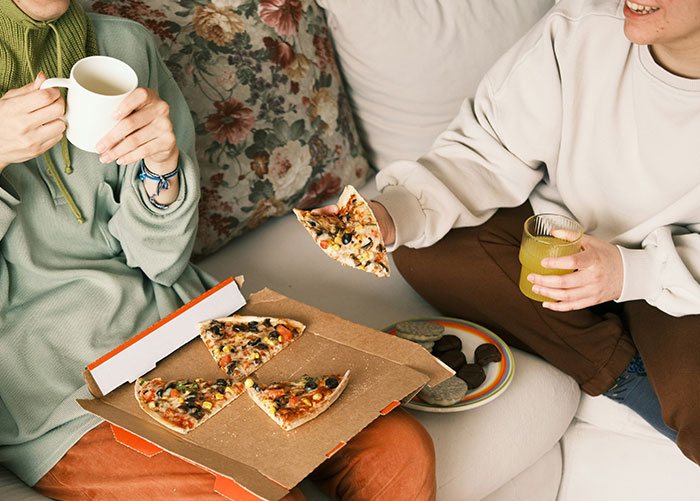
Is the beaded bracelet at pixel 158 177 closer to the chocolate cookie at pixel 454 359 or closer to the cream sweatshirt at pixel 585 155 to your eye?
the cream sweatshirt at pixel 585 155

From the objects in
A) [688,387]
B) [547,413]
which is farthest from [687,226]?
[547,413]

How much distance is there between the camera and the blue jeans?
1.58 meters

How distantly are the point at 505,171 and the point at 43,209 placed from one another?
962 millimetres

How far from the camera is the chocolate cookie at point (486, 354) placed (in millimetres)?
1569

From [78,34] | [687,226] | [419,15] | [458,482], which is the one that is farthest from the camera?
Result: [419,15]

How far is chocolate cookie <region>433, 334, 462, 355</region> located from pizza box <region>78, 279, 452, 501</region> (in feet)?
0.84

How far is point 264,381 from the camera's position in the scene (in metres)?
1.31

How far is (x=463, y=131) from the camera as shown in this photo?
1.72m

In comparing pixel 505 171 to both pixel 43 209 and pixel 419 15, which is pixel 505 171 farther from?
pixel 43 209

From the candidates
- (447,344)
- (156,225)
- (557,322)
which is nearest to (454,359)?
(447,344)

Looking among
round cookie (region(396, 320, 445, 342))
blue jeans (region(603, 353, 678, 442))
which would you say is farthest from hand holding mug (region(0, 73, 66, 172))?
blue jeans (region(603, 353, 678, 442))

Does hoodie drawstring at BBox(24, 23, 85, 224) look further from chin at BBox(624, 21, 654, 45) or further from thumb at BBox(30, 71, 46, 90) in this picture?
chin at BBox(624, 21, 654, 45)

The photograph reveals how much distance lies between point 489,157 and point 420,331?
0.42 metres

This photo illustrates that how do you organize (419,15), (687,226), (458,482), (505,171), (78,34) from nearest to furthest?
(78,34) < (458,482) < (687,226) < (505,171) < (419,15)
